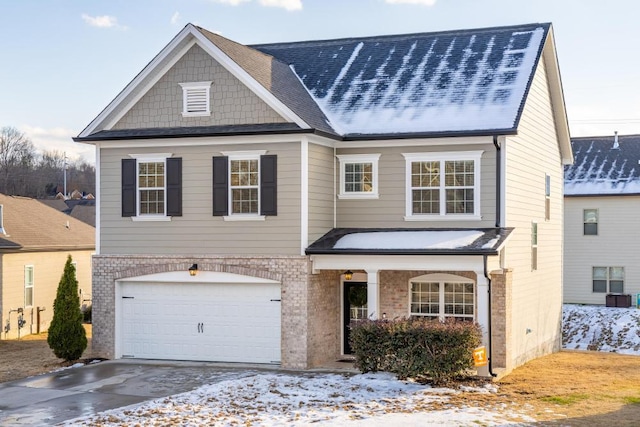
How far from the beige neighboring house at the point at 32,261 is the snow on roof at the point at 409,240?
1328 cm

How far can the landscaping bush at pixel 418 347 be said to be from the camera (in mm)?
18234

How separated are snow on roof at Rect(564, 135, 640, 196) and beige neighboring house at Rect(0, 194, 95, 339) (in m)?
22.2

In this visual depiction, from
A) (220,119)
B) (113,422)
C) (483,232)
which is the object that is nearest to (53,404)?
(113,422)

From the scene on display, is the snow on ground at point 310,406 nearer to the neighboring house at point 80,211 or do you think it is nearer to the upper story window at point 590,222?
the upper story window at point 590,222

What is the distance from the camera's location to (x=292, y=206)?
68.9 feet

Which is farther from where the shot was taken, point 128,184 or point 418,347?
point 128,184

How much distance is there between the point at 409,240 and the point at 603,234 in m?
22.2

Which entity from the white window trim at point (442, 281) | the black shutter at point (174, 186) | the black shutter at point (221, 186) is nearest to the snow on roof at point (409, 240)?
the white window trim at point (442, 281)

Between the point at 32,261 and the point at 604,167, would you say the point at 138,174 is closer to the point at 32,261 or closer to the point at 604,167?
the point at 32,261

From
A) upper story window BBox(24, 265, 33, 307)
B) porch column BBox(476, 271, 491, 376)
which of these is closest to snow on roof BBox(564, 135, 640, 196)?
porch column BBox(476, 271, 491, 376)

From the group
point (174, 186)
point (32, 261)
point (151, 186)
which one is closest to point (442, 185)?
point (174, 186)

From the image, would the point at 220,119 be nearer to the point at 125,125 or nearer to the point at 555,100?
the point at 125,125

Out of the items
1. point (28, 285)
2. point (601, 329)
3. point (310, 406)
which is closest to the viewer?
point (310, 406)

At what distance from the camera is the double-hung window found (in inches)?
1583
